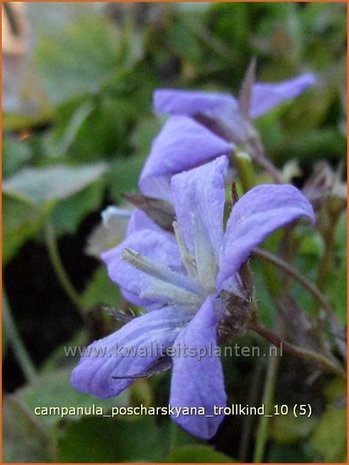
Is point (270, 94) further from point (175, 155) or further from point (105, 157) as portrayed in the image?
point (105, 157)

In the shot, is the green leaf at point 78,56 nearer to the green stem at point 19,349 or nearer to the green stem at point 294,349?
the green stem at point 19,349

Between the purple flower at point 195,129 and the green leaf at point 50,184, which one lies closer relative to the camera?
the purple flower at point 195,129

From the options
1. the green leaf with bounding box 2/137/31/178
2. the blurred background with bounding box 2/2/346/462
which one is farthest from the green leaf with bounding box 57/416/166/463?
the green leaf with bounding box 2/137/31/178

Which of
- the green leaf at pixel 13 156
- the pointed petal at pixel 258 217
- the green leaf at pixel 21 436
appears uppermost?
the pointed petal at pixel 258 217

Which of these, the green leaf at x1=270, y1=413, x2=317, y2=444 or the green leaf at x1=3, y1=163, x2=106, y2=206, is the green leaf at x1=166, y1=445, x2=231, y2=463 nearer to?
the green leaf at x1=270, y1=413, x2=317, y2=444

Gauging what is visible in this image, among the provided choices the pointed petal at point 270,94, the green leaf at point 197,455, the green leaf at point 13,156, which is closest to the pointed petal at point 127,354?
the green leaf at point 197,455

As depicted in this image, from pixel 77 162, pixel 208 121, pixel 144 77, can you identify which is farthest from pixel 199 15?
pixel 208 121

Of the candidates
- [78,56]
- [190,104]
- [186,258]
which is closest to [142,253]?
[186,258]
